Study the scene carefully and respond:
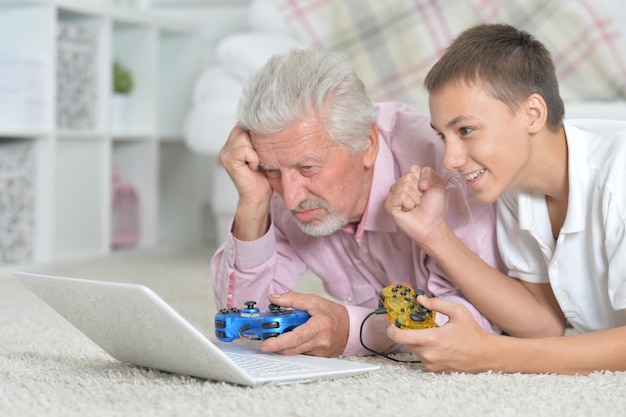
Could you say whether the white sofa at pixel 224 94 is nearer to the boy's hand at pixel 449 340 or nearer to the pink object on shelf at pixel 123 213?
the pink object on shelf at pixel 123 213

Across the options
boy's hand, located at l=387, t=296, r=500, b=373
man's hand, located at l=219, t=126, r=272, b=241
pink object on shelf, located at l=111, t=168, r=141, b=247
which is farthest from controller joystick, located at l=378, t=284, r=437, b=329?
pink object on shelf, located at l=111, t=168, r=141, b=247

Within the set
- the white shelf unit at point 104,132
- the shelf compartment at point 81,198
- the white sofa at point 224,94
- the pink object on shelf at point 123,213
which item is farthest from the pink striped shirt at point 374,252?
the pink object on shelf at point 123,213

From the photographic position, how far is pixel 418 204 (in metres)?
1.47

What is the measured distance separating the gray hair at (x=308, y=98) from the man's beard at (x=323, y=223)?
103 millimetres

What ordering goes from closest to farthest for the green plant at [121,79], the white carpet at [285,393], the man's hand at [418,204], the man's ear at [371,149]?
the white carpet at [285,393]
the man's hand at [418,204]
the man's ear at [371,149]
the green plant at [121,79]

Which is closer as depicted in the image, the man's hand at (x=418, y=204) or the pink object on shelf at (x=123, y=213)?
the man's hand at (x=418, y=204)

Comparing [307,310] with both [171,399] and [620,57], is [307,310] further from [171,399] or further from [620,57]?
[620,57]

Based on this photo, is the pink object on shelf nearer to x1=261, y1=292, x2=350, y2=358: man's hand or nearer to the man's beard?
the man's beard

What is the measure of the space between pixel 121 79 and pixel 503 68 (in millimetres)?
2239

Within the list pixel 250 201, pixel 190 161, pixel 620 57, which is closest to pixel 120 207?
pixel 190 161

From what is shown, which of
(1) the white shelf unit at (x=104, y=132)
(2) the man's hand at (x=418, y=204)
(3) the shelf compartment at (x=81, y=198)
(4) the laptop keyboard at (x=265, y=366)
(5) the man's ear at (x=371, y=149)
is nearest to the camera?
(4) the laptop keyboard at (x=265, y=366)

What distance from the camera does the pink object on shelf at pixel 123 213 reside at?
3.44 metres

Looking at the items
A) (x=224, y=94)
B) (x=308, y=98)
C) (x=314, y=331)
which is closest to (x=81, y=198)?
(x=224, y=94)

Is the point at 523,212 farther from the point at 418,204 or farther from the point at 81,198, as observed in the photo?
the point at 81,198
